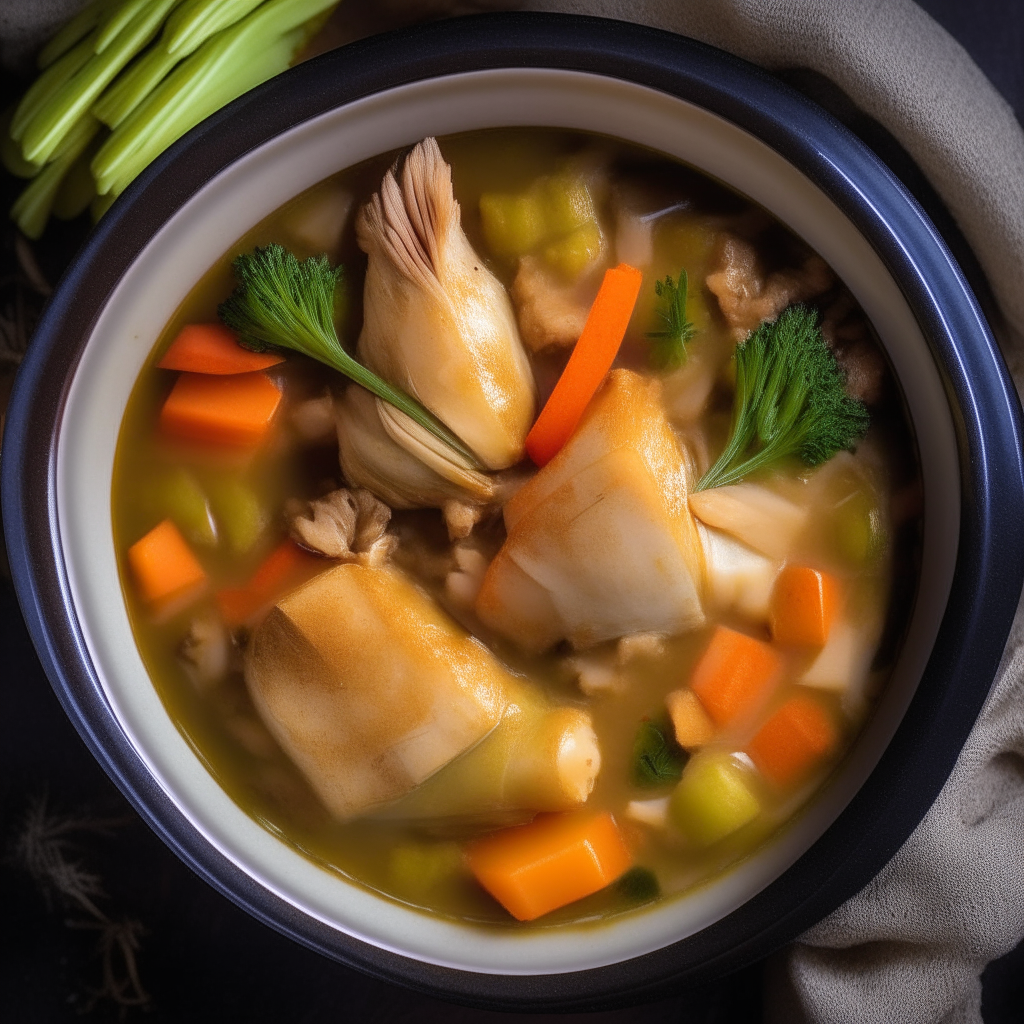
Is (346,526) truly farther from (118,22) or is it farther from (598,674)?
(118,22)

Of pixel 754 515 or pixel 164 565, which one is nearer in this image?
pixel 754 515

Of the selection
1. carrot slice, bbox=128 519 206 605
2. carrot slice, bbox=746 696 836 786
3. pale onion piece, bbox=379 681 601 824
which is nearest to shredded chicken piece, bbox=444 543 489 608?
pale onion piece, bbox=379 681 601 824

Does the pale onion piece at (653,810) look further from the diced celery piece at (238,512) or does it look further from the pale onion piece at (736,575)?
the diced celery piece at (238,512)

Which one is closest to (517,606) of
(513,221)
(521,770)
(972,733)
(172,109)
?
(521,770)

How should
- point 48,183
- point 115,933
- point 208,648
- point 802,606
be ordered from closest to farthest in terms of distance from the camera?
1. point 802,606
2. point 208,648
3. point 48,183
4. point 115,933

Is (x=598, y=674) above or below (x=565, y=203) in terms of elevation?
below

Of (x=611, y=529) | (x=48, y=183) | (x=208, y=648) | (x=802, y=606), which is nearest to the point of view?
(x=611, y=529)

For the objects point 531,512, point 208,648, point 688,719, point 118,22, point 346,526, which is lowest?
point 208,648
